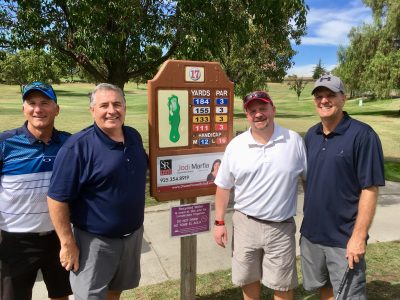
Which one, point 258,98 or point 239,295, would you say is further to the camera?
point 239,295

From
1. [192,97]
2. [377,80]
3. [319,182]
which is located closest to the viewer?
[319,182]

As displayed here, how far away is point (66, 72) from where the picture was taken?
8633 millimetres

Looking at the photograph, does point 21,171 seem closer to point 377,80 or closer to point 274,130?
point 274,130

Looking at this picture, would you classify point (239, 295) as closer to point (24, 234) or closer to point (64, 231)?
point (64, 231)

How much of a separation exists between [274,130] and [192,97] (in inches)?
28.5

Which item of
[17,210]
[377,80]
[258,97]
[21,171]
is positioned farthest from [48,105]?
[377,80]

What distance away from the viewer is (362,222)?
2.51 meters

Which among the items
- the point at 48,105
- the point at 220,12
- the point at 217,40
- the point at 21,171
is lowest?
the point at 21,171

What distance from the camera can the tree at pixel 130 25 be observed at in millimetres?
4895

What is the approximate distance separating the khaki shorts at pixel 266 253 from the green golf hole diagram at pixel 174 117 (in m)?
0.81

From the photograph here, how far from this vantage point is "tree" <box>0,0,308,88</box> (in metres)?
4.89

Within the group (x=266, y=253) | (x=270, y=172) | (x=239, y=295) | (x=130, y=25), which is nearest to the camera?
(x=270, y=172)

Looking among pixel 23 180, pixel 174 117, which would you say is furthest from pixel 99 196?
pixel 174 117

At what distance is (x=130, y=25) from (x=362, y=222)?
396 cm
